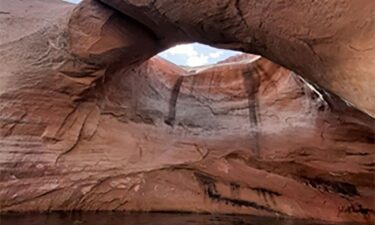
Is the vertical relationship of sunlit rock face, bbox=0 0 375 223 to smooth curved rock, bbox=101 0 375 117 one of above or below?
below

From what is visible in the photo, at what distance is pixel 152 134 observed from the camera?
151 inches

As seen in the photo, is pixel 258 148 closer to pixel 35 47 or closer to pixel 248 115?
pixel 248 115

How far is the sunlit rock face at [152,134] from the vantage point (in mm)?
→ 3111

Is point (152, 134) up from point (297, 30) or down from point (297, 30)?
down

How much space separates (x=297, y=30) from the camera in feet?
7.94

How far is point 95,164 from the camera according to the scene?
333cm

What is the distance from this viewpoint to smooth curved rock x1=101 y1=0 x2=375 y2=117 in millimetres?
2234

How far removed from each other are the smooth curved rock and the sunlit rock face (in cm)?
49

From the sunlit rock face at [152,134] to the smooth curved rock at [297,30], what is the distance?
493mm

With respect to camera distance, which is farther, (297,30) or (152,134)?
(152,134)

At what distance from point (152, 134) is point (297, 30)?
190 cm

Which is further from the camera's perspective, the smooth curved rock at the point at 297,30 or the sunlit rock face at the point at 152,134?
the sunlit rock face at the point at 152,134

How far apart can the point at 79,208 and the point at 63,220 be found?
49cm

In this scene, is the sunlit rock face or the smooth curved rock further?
the sunlit rock face
